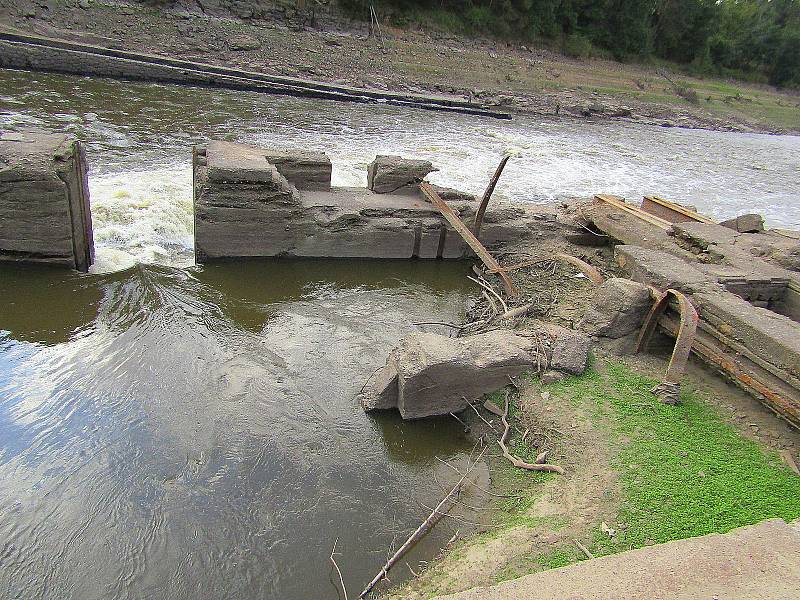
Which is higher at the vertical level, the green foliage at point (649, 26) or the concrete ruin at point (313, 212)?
the green foliage at point (649, 26)

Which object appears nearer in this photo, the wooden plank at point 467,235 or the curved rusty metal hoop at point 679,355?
the curved rusty metal hoop at point 679,355

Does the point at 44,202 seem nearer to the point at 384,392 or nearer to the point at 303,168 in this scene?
the point at 303,168

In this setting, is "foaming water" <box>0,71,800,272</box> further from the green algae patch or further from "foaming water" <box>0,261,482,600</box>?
the green algae patch

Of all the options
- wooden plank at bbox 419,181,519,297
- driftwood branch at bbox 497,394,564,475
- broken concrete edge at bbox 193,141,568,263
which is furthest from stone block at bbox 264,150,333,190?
driftwood branch at bbox 497,394,564,475

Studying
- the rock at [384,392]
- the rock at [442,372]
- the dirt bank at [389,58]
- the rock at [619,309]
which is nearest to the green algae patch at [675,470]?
the rock at [442,372]

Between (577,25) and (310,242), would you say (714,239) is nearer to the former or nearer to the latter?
(310,242)

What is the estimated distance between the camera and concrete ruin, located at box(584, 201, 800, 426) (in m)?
4.93

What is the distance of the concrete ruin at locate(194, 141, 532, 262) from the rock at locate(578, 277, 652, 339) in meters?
3.28

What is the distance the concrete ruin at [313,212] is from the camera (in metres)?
7.50

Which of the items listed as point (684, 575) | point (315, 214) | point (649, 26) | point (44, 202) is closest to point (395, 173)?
point (315, 214)

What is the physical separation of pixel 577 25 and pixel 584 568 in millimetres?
49500

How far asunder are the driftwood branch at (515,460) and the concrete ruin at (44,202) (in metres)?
5.43

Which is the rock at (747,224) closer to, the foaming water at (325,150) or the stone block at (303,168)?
the foaming water at (325,150)

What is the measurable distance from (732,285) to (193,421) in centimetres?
582
